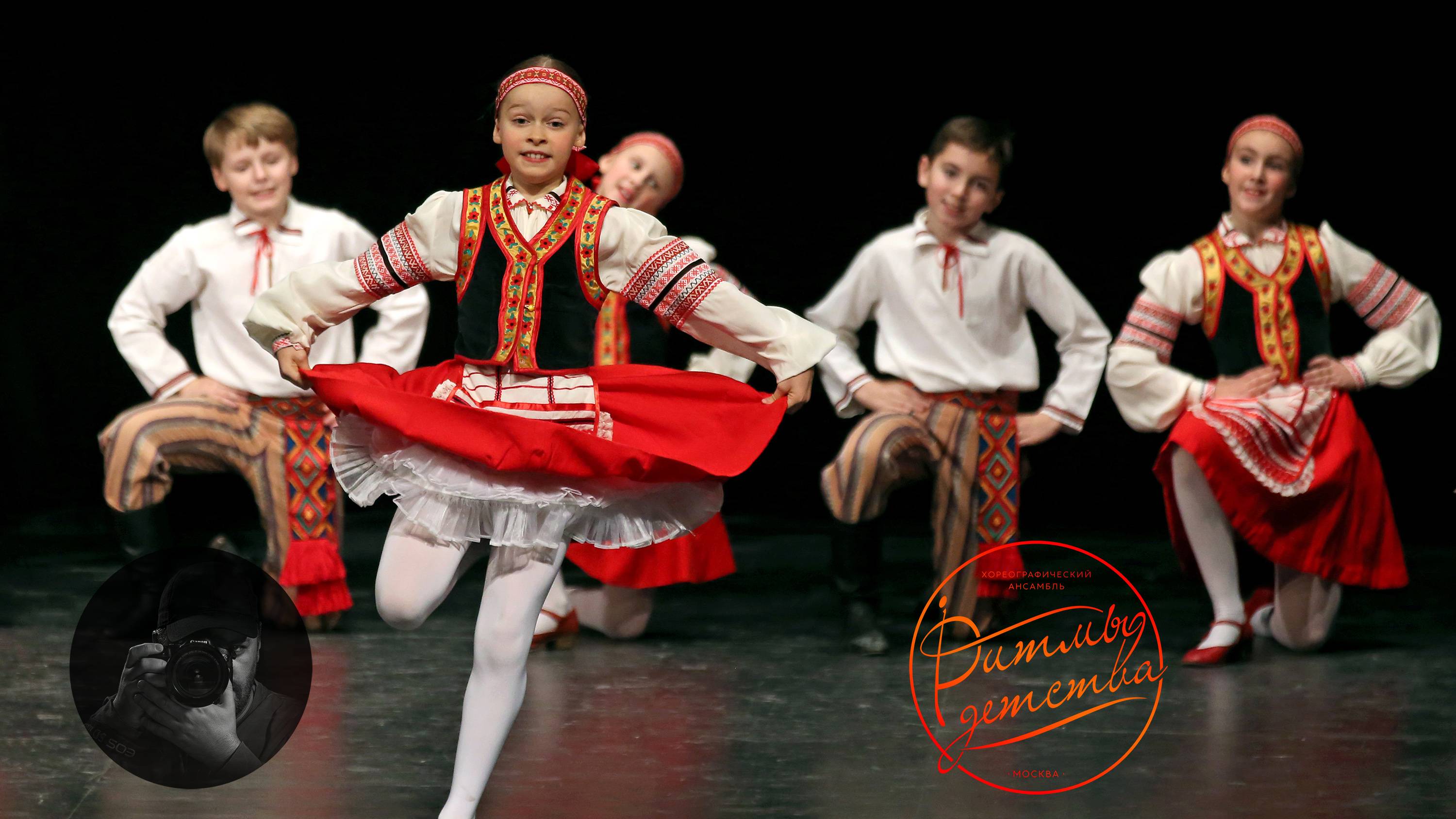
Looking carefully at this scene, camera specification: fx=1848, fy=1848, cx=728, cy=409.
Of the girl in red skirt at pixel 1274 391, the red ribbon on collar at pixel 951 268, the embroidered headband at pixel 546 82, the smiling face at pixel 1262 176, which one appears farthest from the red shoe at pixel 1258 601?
the embroidered headband at pixel 546 82

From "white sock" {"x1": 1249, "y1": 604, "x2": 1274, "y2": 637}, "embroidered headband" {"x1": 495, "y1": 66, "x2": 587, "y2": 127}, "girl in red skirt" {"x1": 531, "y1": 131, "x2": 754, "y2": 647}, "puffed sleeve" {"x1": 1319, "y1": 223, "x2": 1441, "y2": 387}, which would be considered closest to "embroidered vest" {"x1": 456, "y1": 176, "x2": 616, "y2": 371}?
"embroidered headband" {"x1": 495, "y1": 66, "x2": 587, "y2": 127}

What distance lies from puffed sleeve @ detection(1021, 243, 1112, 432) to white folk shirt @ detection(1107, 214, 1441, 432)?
10cm

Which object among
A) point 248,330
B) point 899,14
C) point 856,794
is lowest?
point 856,794

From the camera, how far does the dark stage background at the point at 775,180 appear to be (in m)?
5.85

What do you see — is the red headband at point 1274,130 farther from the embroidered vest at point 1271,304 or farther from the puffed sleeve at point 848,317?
the puffed sleeve at point 848,317

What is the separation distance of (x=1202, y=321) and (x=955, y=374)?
63 cm

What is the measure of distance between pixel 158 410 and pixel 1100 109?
3.04 metres

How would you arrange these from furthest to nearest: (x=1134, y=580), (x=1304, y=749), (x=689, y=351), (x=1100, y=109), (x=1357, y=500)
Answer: (x=689, y=351), (x=1100, y=109), (x=1134, y=580), (x=1357, y=500), (x=1304, y=749)

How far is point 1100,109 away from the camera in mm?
5867

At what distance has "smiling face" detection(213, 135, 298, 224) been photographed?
470cm

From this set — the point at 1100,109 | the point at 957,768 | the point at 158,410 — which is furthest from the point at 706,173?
the point at 957,768

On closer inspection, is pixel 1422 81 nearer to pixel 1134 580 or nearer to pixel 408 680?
pixel 1134 580

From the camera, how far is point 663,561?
4.62m

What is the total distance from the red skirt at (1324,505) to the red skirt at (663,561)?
111 cm
